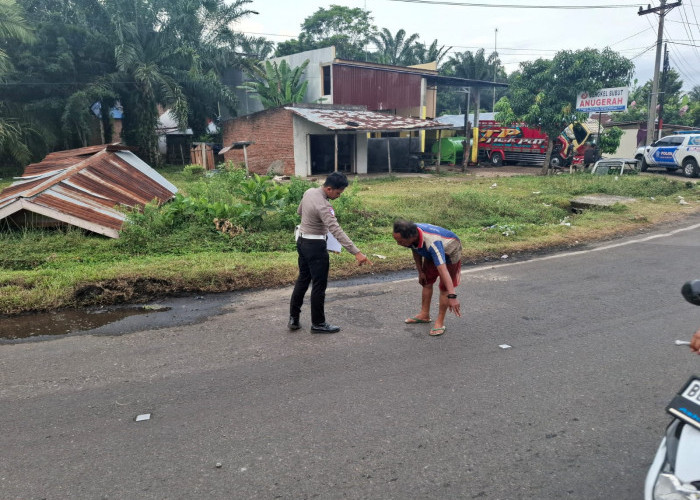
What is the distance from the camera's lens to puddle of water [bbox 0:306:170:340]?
5.17 metres

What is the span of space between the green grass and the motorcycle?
5.05 meters

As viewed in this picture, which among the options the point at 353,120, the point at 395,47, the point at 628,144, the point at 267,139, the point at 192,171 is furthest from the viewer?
the point at 395,47

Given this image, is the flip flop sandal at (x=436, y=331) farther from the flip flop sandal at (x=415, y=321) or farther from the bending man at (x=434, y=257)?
the flip flop sandal at (x=415, y=321)

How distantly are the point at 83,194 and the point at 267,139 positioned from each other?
15.0 meters

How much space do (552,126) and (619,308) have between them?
58.9 ft

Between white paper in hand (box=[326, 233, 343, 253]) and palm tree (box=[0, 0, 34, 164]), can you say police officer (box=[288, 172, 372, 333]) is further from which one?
palm tree (box=[0, 0, 34, 164])

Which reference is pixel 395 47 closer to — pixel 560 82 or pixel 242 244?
pixel 560 82

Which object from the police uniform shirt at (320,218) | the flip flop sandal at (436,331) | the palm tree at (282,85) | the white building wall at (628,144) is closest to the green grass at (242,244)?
the police uniform shirt at (320,218)

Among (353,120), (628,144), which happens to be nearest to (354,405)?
(353,120)

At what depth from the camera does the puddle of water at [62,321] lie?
5172 mm

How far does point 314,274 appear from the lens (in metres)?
5.02

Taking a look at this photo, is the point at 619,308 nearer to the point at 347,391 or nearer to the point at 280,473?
the point at 347,391

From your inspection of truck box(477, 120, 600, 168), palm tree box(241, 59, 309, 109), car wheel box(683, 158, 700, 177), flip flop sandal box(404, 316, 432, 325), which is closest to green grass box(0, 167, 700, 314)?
flip flop sandal box(404, 316, 432, 325)

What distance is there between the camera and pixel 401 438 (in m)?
3.24
